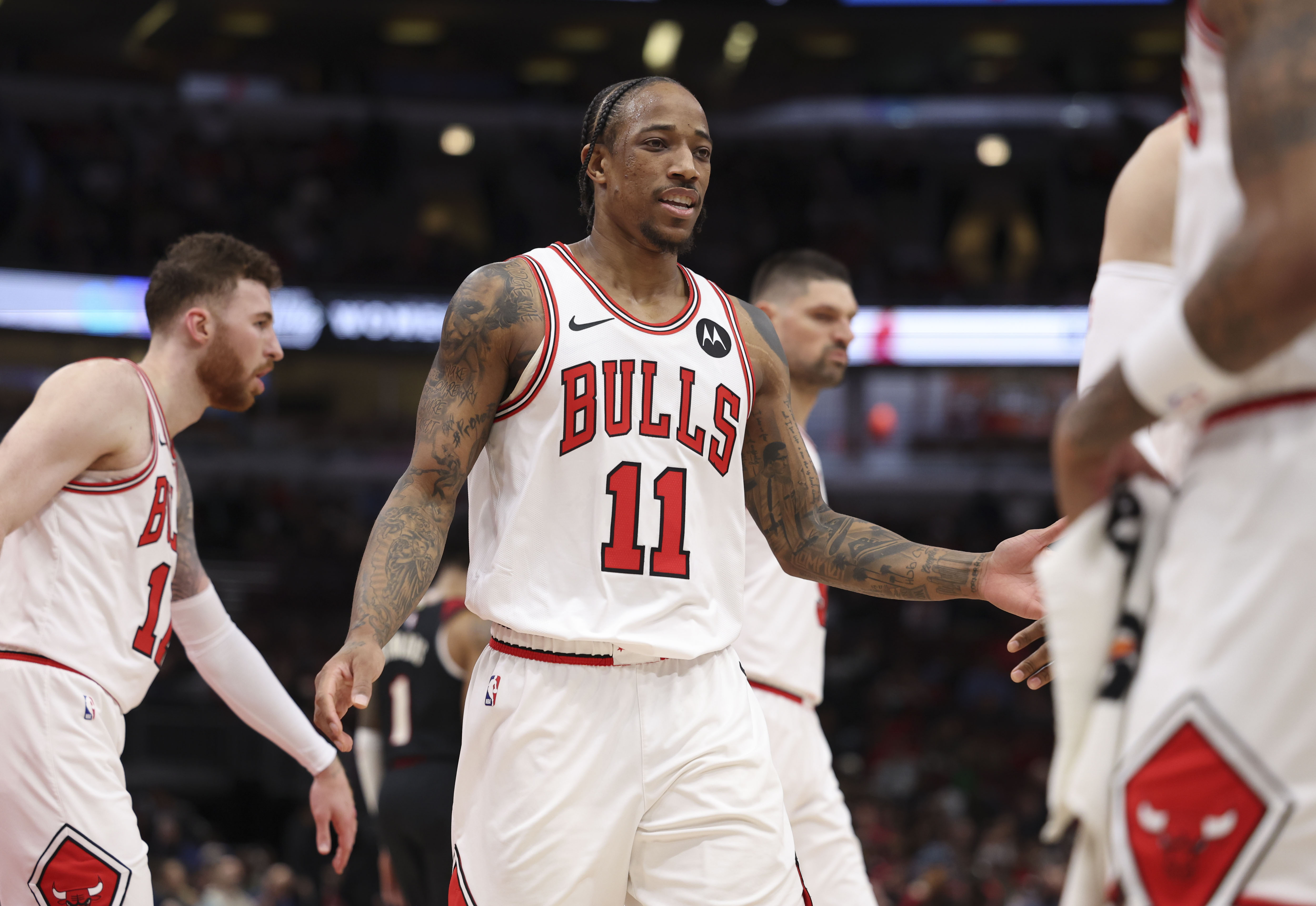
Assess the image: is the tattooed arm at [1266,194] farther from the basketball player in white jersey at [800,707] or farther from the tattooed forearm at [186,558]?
the tattooed forearm at [186,558]

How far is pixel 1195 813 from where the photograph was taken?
5.83 ft

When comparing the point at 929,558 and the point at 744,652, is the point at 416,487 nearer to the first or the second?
the point at 929,558

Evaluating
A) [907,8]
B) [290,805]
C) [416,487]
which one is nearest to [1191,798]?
[416,487]

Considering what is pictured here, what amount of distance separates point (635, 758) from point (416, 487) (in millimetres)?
792

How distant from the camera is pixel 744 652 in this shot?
4.87m

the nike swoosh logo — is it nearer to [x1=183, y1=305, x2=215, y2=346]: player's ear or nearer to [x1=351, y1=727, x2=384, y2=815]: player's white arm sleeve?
[x1=183, y1=305, x2=215, y2=346]: player's ear

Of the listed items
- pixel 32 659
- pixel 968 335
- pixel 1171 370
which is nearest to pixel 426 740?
pixel 32 659

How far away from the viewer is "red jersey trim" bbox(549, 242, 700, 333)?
3207mm

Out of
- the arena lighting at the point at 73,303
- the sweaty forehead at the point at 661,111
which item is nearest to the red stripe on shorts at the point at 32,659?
the sweaty forehead at the point at 661,111

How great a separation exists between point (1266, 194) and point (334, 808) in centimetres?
355

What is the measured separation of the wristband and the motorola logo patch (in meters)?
1.49

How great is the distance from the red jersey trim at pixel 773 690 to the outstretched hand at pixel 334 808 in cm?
147

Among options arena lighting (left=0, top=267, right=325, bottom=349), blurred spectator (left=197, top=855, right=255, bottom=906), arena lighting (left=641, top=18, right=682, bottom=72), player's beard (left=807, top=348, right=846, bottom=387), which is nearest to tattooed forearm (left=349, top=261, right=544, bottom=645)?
player's beard (left=807, top=348, right=846, bottom=387)

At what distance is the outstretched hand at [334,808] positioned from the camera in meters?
4.33
